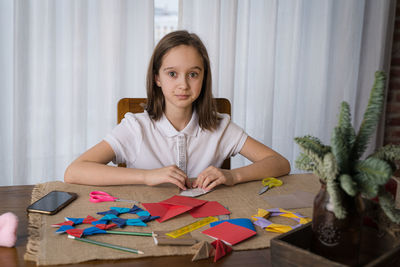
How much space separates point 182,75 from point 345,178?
40.1 inches

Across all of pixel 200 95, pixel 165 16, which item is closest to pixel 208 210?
pixel 200 95

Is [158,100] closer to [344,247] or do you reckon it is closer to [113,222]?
[113,222]

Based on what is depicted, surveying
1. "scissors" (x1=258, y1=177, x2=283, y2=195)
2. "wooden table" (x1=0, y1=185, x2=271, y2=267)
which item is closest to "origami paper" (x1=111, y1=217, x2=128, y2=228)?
"wooden table" (x1=0, y1=185, x2=271, y2=267)

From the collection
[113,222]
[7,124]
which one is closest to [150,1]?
[7,124]

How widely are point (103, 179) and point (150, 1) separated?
155 centimetres

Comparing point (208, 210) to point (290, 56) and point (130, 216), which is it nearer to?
point (130, 216)

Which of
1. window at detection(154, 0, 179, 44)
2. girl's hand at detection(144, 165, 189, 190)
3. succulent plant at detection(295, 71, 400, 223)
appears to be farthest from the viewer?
window at detection(154, 0, 179, 44)

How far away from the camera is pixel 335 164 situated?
0.60 meters

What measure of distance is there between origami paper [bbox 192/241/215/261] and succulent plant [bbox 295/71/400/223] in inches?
10.2

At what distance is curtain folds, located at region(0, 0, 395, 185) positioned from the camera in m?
2.31

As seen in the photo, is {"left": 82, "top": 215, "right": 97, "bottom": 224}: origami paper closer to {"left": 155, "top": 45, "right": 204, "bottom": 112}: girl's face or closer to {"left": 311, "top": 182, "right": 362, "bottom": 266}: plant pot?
{"left": 311, "top": 182, "right": 362, "bottom": 266}: plant pot

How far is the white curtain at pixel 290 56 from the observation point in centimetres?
263

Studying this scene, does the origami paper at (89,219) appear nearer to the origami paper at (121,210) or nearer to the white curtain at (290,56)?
the origami paper at (121,210)

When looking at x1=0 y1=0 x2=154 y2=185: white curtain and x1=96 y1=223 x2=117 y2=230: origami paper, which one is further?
x1=0 y1=0 x2=154 y2=185: white curtain
